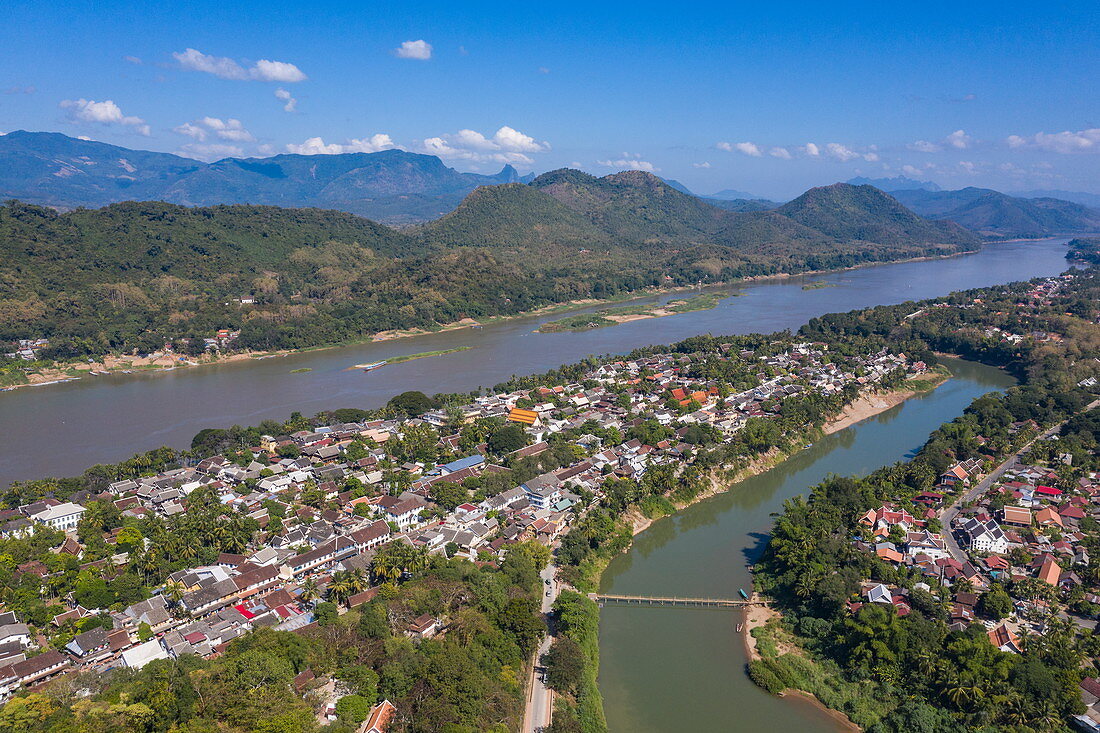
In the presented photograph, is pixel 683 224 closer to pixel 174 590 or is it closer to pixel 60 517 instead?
pixel 60 517

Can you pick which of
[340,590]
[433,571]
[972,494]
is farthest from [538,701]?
[972,494]

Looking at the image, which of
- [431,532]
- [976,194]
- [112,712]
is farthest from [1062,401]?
[976,194]

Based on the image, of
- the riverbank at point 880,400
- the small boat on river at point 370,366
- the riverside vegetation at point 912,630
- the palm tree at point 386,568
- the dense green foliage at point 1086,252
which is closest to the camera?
the riverside vegetation at point 912,630

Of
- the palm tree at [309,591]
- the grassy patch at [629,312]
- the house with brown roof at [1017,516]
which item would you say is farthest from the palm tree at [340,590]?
the grassy patch at [629,312]

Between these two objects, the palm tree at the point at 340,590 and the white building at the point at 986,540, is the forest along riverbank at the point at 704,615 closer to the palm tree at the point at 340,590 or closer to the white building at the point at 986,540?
the white building at the point at 986,540

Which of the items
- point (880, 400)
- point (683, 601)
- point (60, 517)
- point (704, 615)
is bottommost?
point (704, 615)

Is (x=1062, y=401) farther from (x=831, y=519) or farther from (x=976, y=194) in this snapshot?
(x=976, y=194)

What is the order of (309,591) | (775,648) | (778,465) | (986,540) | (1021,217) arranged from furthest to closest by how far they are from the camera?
1. (1021,217)
2. (778,465)
3. (986,540)
4. (309,591)
5. (775,648)
